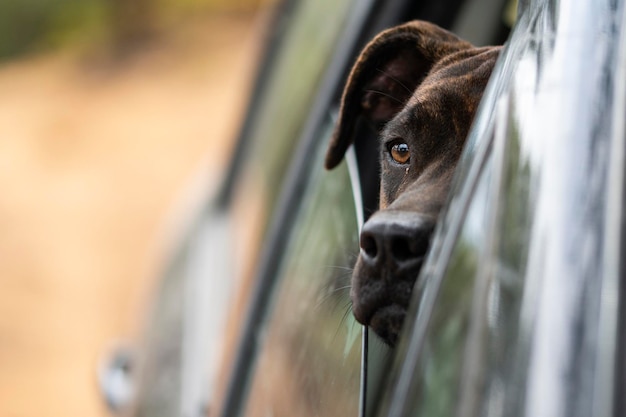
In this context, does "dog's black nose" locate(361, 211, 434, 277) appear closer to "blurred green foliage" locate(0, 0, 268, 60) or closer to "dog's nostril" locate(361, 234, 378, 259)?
"dog's nostril" locate(361, 234, 378, 259)

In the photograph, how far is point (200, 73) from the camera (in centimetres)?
2541

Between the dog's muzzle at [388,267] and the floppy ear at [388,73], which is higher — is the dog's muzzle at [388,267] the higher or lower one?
the lower one

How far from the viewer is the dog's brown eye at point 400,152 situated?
2.73 meters

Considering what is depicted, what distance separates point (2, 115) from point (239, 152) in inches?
775

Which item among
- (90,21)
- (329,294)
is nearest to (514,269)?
(329,294)

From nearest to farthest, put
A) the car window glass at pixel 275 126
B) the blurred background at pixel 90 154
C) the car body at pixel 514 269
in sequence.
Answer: the car body at pixel 514 269 < the car window glass at pixel 275 126 < the blurred background at pixel 90 154

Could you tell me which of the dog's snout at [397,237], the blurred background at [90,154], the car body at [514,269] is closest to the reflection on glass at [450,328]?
the car body at [514,269]

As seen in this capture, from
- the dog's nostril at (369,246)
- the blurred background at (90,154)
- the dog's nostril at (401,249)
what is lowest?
the blurred background at (90,154)

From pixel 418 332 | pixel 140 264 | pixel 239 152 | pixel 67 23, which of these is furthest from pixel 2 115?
pixel 418 332

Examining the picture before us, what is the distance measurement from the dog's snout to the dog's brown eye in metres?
0.70

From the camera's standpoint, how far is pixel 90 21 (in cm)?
2691

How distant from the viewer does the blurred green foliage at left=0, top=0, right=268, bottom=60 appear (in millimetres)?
26391

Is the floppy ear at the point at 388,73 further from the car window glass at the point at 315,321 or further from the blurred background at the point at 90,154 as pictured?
the blurred background at the point at 90,154

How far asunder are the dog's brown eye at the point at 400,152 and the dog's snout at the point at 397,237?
→ 700 millimetres
